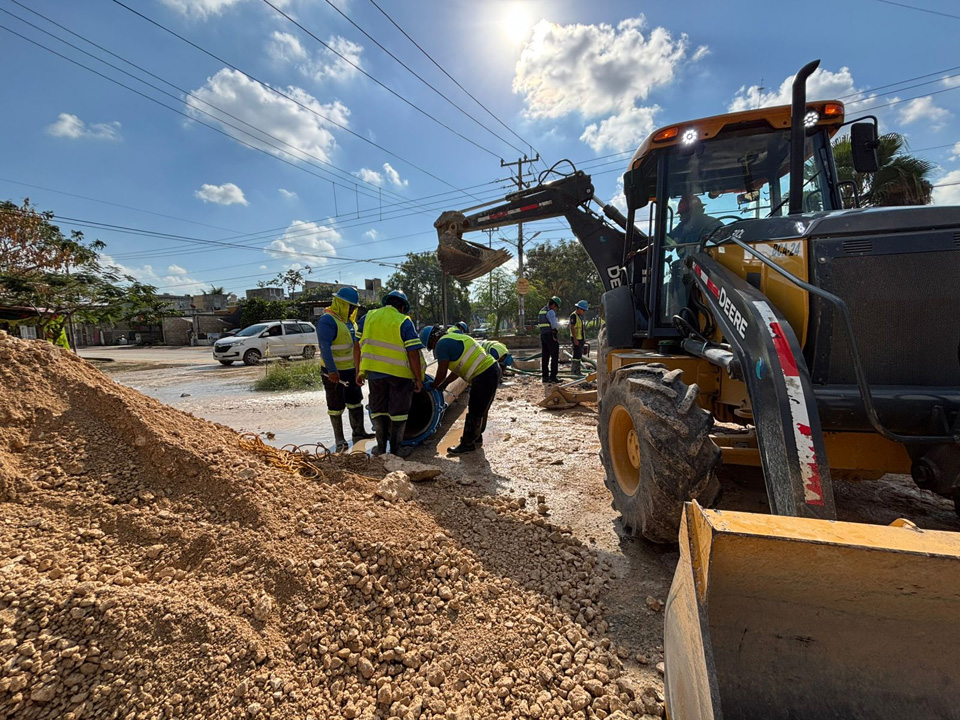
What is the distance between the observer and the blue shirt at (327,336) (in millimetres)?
5509

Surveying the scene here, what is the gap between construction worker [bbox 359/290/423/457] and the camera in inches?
184

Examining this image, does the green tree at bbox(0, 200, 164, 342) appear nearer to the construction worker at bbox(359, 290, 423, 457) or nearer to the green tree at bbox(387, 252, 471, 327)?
the construction worker at bbox(359, 290, 423, 457)

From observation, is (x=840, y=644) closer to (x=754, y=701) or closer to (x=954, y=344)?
(x=754, y=701)

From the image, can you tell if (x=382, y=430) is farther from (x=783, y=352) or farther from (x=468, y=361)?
(x=783, y=352)

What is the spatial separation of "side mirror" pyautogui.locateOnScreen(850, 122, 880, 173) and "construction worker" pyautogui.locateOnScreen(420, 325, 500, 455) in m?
3.42

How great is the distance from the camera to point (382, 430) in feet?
16.5

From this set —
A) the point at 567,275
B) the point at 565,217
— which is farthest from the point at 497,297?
the point at 565,217

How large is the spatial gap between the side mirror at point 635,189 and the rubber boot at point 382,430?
321 centimetres

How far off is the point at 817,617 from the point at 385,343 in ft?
12.8

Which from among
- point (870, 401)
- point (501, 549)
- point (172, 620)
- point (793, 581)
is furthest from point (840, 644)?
point (172, 620)

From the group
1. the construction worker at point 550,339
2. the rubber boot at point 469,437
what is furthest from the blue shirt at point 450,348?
the construction worker at point 550,339

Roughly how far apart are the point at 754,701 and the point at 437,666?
1146 mm

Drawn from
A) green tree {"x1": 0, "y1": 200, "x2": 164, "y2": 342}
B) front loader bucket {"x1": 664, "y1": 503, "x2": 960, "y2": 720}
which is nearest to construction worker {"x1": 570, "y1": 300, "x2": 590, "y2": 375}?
front loader bucket {"x1": 664, "y1": 503, "x2": 960, "y2": 720}

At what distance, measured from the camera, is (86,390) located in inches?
126
